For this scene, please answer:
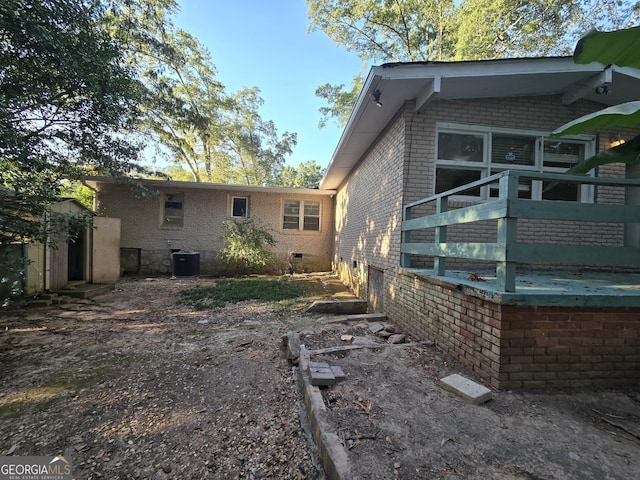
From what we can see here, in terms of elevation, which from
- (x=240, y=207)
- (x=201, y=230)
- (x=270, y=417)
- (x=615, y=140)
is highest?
(x=615, y=140)

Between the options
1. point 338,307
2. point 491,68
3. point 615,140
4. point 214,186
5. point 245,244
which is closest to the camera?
point 491,68

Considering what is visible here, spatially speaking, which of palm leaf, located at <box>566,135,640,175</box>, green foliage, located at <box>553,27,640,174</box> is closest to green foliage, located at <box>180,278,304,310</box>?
palm leaf, located at <box>566,135,640,175</box>

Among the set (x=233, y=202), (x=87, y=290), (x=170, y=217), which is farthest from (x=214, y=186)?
(x=87, y=290)

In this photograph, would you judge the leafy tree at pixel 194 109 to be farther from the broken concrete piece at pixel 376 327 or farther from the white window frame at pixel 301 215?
the broken concrete piece at pixel 376 327

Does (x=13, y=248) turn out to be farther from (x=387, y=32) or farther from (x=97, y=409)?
(x=387, y=32)

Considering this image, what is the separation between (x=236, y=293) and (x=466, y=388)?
236 inches

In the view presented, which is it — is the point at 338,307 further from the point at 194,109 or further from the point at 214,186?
the point at 194,109

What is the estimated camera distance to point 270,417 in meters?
2.46

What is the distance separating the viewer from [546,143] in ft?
16.3

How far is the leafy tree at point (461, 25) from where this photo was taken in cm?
1191

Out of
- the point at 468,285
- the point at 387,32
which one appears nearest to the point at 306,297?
the point at 468,285

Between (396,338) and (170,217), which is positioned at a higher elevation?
(170,217)

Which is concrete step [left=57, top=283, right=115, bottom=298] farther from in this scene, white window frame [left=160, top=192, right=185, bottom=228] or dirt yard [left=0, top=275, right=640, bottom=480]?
white window frame [left=160, top=192, right=185, bottom=228]

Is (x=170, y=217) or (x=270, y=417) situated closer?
(x=270, y=417)
